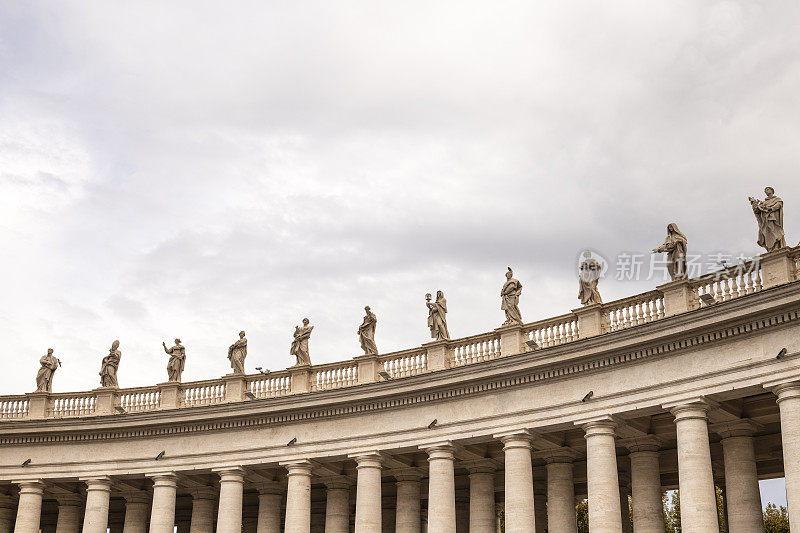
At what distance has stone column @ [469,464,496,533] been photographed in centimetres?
5259

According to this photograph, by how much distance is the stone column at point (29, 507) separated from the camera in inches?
2346

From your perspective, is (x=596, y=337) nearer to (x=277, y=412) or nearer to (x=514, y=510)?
(x=514, y=510)

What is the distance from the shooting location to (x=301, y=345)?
58.4m

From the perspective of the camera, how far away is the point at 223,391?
59.9 m

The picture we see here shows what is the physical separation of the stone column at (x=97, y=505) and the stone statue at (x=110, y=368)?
6.47 m

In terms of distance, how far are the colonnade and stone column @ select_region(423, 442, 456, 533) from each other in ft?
0.17

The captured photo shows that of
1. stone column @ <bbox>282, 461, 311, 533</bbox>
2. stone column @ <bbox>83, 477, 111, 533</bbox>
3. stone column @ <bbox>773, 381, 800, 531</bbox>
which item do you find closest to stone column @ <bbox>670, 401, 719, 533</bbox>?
stone column @ <bbox>773, 381, 800, 531</bbox>

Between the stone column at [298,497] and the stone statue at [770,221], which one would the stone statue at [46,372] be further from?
the stone statue at [770,221]

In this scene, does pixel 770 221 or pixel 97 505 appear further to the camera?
pixel 97 505

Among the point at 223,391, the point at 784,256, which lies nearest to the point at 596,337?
the point at 784,256

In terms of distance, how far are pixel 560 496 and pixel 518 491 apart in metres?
5.19

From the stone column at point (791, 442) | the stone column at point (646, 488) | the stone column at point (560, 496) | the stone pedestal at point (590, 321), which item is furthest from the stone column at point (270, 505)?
the stone column at point (791, 442)

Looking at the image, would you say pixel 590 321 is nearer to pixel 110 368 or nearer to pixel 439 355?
pixel 439 355

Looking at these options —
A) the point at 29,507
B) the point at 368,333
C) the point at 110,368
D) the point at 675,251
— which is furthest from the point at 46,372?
the point at 675,251
